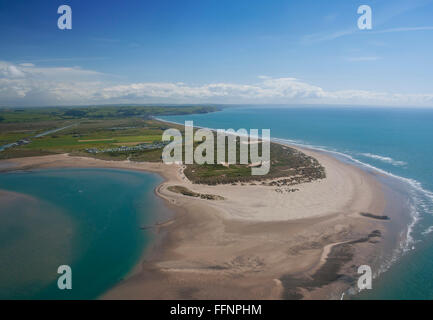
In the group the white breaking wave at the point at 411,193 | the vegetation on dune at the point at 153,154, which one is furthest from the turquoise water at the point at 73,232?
the white breaking wave at the point at 411,193

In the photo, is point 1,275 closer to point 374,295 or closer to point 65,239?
point 65,239

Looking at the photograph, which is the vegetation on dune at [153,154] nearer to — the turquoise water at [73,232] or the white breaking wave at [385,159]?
the turquoise water at [73,232]

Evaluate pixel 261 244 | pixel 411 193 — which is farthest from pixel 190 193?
pixel 411 193

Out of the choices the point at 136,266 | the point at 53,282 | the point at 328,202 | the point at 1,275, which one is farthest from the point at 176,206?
the point at 328,202

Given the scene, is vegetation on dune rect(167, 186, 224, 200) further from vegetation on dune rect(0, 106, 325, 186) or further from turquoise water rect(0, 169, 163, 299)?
vegetation on dune rect(0, 106, 325, 186)

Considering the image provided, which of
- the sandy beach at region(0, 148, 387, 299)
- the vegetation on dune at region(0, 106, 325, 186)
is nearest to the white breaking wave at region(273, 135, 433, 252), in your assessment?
the sandy beach at region(0, 148, 387, 299)
